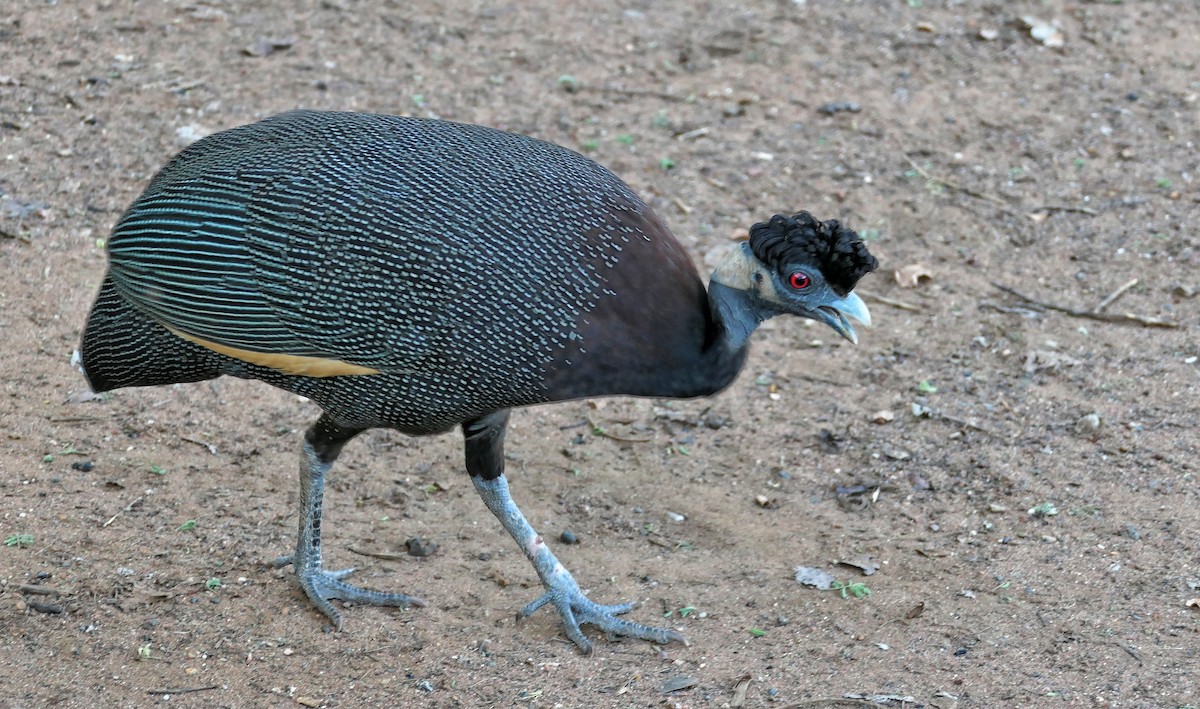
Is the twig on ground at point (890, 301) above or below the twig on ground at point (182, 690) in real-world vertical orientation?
below

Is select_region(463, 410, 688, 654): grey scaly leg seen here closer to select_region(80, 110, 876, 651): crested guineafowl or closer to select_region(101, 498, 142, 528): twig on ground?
select_region(80, 110, 876, 651): crested guineafowl

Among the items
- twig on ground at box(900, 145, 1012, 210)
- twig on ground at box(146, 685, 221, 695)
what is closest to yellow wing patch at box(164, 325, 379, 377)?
twig on ground at box(146, 685, 221, 695)

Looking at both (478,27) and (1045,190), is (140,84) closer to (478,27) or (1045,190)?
(478,27)

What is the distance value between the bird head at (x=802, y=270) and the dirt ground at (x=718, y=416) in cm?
112

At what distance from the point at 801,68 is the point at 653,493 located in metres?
3.47

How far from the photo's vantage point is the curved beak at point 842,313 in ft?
11.2

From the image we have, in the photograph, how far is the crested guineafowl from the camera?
10.8 feet

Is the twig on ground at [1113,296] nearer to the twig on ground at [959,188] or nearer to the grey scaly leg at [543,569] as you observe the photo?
the twig on ground at [959,188]

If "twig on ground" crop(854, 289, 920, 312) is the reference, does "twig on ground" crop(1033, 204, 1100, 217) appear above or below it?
above

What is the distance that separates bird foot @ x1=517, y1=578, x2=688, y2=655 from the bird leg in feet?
1.39

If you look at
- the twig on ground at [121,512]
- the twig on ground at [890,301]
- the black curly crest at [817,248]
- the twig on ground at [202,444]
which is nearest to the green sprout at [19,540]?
the twig on ground at [121,512]

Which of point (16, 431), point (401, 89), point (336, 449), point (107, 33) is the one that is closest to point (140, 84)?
Result: point (107, 33)

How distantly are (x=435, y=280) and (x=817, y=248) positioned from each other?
3.35ft

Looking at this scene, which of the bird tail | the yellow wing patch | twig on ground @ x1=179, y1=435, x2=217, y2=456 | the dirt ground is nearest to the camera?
the yellow wing patch
